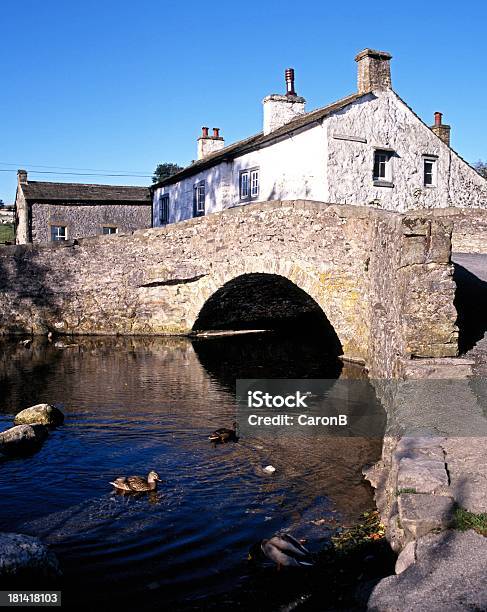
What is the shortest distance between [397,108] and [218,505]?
1705 cm

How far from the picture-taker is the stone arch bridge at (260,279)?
8.18m

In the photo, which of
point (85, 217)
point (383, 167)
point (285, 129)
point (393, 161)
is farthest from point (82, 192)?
point (393, 161)

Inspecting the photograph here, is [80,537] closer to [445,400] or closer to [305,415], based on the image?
[445,400]

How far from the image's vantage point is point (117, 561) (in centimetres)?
510

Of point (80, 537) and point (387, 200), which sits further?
point (387, 200)

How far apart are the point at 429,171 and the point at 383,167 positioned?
1.96m

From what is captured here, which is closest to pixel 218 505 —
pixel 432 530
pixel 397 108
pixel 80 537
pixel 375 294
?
pixel 80 537

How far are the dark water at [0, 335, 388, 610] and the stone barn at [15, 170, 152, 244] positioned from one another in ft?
67.0

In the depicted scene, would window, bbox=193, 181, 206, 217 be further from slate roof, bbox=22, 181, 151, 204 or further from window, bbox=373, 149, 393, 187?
slate roof, bbox=22, 181, 151, 204

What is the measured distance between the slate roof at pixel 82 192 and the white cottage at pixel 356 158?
10288mm

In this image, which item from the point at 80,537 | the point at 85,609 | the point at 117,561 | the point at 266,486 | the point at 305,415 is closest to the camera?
the point at 85,609

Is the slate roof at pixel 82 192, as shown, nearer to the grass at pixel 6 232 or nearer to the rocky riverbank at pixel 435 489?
the grass at pixel 6 232

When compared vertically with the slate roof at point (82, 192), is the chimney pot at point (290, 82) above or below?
above

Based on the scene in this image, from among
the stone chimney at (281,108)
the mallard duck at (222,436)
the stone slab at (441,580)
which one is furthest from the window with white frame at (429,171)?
the stone slab at (441,580)
